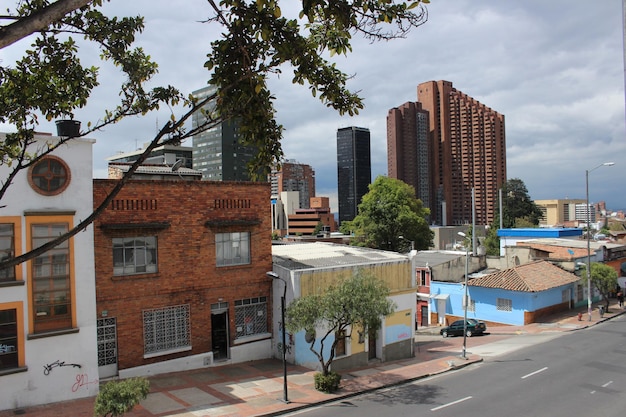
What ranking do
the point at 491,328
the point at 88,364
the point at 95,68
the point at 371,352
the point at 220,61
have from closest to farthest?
the point at 220,61, the point at 95,68, the point at 88,364, the point at 371,352, the point at 491,328

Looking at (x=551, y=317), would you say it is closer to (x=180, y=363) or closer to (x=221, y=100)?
(x=180, y=363)

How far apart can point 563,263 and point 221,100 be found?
42252mm

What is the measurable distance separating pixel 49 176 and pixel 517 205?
9994 centimetres

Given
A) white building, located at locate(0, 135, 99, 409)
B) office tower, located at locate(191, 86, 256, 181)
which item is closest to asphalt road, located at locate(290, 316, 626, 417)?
white building, located at locate(0, 135, 99, 409)

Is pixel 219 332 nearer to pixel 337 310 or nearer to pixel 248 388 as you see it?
pixel 248 388

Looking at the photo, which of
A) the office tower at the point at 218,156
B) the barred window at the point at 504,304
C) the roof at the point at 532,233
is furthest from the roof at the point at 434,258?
the office tower at the point at 218,156

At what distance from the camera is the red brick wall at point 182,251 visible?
18312 millimetres

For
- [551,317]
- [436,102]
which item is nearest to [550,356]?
[551,317]

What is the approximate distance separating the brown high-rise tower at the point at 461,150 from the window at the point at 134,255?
119 metres

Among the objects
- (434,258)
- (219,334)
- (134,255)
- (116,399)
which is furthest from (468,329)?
(116,399)

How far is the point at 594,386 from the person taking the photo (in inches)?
755

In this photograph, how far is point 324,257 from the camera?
2528 cm

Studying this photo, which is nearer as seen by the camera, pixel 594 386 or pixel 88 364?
pixel 88 364

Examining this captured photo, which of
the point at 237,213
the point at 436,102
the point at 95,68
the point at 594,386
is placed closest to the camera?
the point at 95,68
